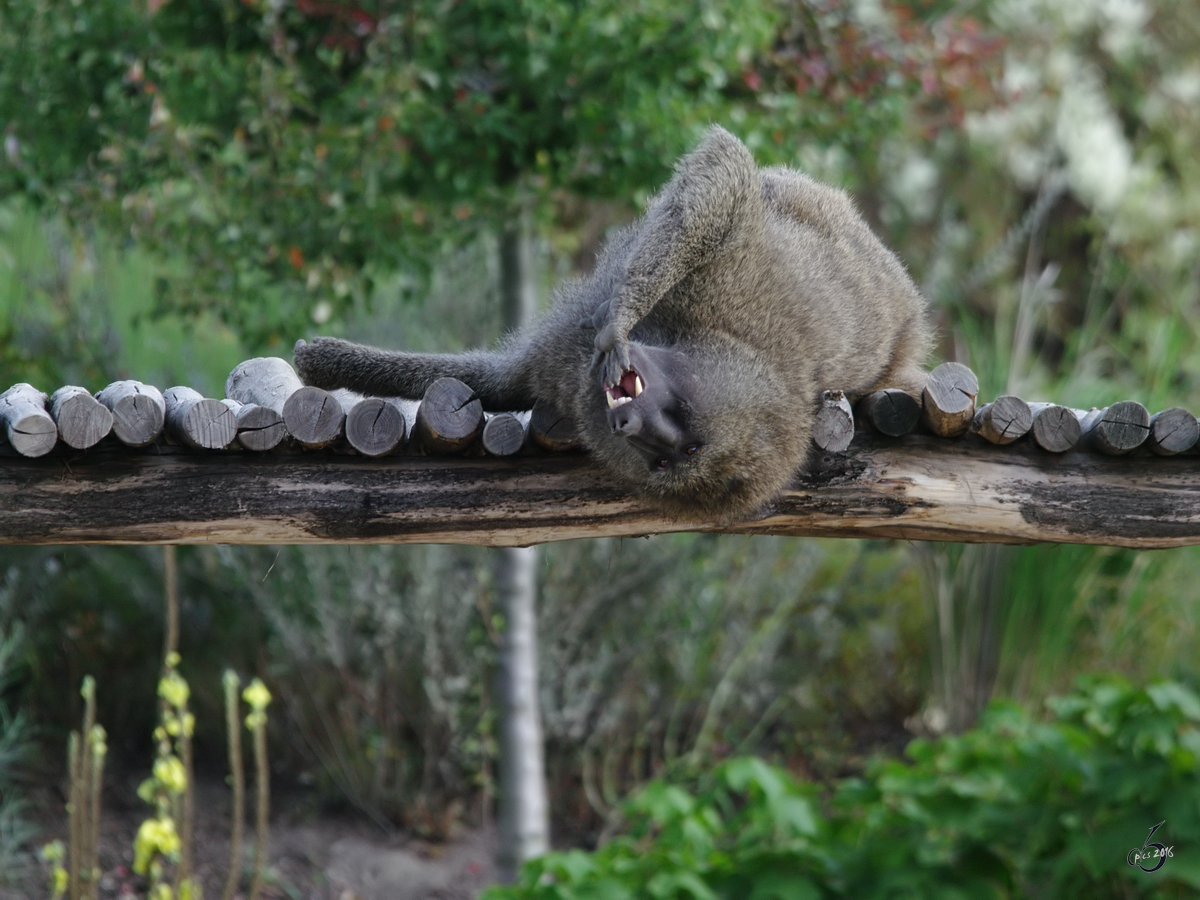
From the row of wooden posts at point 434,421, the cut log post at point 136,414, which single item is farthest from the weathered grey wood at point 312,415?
the cut log post at point 136,414

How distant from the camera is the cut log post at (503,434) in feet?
7.88

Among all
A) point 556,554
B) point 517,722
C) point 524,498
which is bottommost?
point 517,722

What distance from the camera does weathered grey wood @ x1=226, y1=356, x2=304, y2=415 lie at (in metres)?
2.89

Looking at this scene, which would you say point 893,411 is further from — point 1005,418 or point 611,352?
point 611,352

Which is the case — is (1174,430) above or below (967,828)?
above

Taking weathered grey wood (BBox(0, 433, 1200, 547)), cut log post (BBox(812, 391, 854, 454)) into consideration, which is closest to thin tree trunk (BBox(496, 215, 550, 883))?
weathered grey wood (BBox(0, 433, 1200, 547))

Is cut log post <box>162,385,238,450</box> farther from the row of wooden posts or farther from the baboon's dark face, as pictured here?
the baboon's dark face

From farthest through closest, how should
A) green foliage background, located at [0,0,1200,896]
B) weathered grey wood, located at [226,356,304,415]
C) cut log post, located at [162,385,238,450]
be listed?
1. green foliage background, located at [0,0,1200,896]
2. weathered grey wood, located at [226,356,304,415]
3. cut log post, located at [162,385,238,450]

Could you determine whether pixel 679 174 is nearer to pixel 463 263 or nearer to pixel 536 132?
pixel 536 132

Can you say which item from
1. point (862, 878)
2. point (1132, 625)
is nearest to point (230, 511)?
point (862, 878)

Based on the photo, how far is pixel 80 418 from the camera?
2230mm

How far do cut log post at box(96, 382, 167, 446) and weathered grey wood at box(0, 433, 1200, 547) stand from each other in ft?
0.36

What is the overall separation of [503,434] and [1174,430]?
1492mm

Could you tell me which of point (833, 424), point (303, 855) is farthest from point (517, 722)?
point (833, 424)
